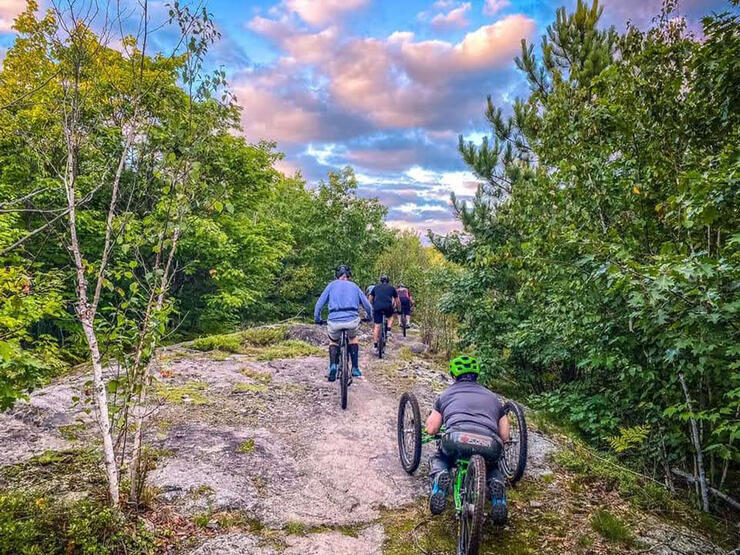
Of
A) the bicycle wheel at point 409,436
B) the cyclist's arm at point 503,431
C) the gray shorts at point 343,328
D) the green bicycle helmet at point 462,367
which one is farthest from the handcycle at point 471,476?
the gray shorts at point 343,328

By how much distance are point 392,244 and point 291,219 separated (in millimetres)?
7178

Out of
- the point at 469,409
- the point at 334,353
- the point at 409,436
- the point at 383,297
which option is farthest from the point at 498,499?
the point at 383,297

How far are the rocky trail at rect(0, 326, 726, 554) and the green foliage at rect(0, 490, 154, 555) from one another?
34 centimetres

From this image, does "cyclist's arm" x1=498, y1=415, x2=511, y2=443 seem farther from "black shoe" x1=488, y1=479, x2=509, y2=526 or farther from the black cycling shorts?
the black cycling shorts

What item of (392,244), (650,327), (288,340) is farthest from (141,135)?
(392,244)

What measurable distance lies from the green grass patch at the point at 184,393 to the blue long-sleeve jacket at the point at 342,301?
2.25 metres

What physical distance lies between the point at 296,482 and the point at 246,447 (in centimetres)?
90

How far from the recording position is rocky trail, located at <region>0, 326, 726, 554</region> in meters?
3.37

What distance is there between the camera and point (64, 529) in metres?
2.78

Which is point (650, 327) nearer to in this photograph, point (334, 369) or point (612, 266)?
point (612, 266)

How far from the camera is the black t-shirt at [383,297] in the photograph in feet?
34.3

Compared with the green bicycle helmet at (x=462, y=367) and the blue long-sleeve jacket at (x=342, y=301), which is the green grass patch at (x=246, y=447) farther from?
the green bicycle helmet at (x=462, y=367)

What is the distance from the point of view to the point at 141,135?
3.95 m

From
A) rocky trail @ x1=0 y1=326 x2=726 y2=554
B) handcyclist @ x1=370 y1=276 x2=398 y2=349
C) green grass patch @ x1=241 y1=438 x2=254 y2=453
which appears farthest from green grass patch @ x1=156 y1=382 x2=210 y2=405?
handcyclist @ x1=370 y1=276 x2=398 y2=349
